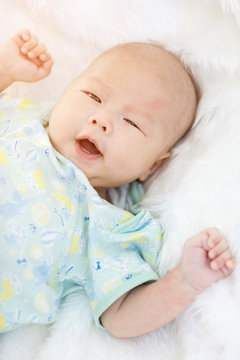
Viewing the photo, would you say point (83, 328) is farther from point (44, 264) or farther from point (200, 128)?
point (200, 128)

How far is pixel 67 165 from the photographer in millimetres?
1381

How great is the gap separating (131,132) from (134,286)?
15.2 inches

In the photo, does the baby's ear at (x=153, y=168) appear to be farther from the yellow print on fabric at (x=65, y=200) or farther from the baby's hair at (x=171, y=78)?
the yellow print on fabric at (x=65, y=200)

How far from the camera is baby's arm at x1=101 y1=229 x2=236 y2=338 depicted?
1192mm

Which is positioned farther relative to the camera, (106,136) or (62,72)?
(62,72)

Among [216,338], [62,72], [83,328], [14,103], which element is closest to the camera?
[216,338]

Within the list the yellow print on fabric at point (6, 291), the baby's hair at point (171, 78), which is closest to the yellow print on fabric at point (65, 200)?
the yellow print on fabric at point (6, 291)

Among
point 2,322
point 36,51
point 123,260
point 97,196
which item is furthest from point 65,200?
point 36,51

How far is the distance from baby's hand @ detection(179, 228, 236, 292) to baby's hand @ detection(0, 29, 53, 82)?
64 centimetres

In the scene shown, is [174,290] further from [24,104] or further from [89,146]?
[24,104]

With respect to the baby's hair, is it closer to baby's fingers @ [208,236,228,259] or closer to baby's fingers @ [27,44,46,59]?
baby's fingers @ [27,44,46,59]

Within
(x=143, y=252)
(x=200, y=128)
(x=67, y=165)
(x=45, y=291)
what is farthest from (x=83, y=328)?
(x=200, y=128)

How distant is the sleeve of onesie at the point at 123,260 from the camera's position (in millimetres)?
1266

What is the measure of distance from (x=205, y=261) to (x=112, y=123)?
0.42 meters
